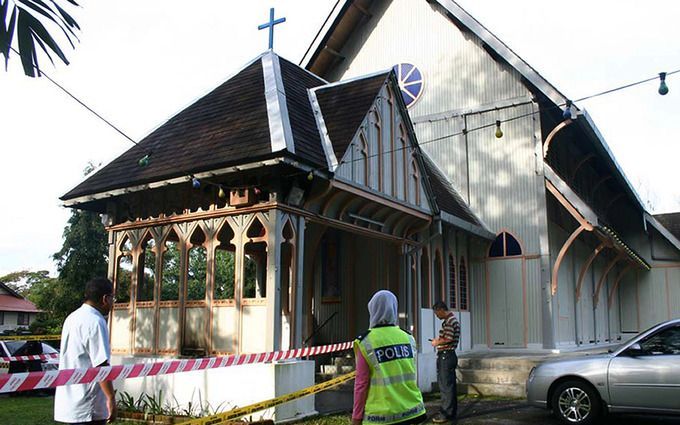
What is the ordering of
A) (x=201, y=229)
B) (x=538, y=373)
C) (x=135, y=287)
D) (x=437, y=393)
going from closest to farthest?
(x=538, y=373) → (x=201, y=229) → (x=135, y=287) → (x=437, y=393)

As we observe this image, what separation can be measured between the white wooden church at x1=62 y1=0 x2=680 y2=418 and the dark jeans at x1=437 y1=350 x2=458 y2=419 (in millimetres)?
2226

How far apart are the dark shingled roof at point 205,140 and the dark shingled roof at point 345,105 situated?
129cm

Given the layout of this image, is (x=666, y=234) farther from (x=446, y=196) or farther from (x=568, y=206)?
(x=446, y=196)

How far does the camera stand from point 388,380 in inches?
172

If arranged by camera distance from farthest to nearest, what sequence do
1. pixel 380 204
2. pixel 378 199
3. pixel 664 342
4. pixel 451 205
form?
pixel 451 205 → pixel 380 204 → pixel 378 199 → pixel 664 342

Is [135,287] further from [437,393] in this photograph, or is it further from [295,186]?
[437,393]

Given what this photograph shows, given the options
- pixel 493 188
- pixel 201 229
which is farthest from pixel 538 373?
pixel 493 188

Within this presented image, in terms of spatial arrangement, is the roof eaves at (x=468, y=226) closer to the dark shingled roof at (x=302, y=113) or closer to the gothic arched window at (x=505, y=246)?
the gothic arched window at (x=505, y=246)

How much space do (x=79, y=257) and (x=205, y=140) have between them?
2229 centimetres

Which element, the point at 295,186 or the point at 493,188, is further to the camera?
the point at 493,188

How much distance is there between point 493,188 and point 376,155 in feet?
22.8

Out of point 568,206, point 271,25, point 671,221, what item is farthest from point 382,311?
point 671,221

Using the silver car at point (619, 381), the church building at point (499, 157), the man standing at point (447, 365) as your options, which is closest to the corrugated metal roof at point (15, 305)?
the church building at point (499, 157)

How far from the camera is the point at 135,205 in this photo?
39.3ft
